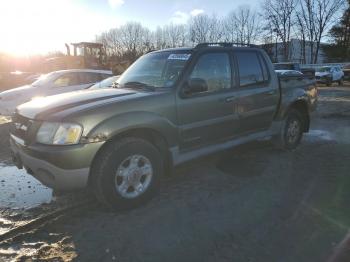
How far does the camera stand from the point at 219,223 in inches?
152

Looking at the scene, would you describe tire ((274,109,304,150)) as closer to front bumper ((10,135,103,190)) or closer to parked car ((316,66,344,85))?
front bumper ((10,135,103,190))

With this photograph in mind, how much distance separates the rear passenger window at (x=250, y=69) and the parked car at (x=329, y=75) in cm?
2569

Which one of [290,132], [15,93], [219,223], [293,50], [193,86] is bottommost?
[219,223]

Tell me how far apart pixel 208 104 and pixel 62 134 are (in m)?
1.97

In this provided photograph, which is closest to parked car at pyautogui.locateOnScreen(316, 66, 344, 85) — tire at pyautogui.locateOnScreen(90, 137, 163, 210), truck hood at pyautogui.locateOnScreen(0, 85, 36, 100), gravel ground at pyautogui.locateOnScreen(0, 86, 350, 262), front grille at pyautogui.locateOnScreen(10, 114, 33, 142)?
truck hood at pyautogui.locateOnScreen(0, 85, 36, 100)

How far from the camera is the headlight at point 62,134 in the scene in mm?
3717

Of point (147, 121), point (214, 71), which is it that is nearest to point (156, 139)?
point (147, 121)

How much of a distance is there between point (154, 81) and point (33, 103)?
5.02 ft

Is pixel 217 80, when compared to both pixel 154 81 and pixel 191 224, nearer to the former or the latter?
pixel 154 81

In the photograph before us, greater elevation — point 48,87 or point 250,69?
point 250,69

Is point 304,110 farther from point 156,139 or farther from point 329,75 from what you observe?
point 329,75

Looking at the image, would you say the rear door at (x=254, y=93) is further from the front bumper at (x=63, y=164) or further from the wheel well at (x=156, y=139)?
the front bumper at (x=63, y=164)

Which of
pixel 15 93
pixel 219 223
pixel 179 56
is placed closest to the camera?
pixel 219 223

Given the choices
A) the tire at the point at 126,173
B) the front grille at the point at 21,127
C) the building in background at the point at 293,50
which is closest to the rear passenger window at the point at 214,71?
the tire at the point at 126,173
